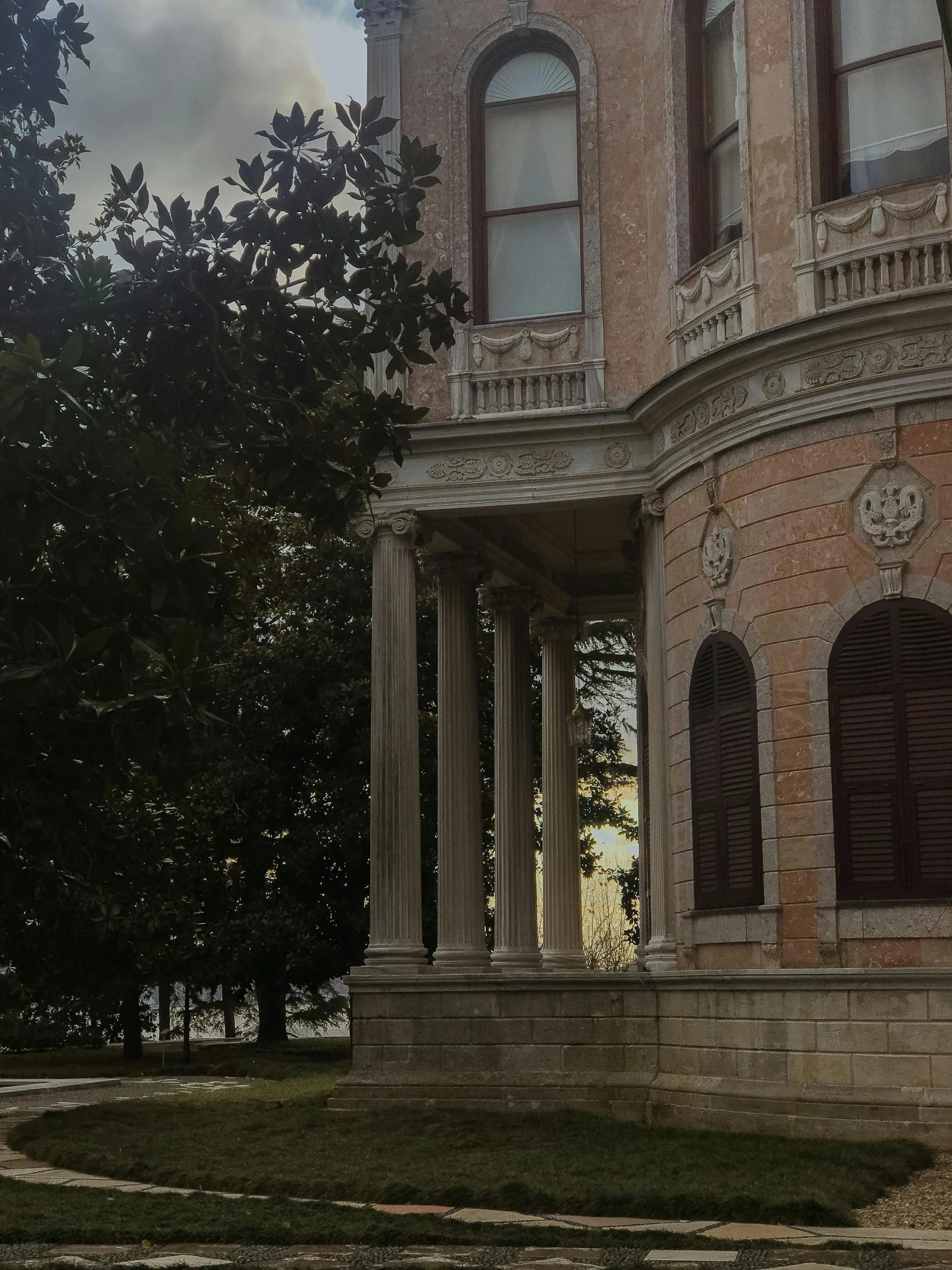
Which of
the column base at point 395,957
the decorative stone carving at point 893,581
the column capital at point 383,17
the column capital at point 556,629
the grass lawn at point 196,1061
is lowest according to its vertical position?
the grass lawn at point 196,1061

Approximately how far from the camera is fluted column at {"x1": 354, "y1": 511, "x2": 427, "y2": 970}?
21109mm

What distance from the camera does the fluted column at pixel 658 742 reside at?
19.4 meters

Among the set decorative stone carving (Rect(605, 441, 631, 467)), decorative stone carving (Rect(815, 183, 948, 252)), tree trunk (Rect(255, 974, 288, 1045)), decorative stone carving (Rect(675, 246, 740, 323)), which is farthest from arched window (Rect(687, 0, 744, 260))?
tree trunk (Rect(255, 974, 288, 1045))

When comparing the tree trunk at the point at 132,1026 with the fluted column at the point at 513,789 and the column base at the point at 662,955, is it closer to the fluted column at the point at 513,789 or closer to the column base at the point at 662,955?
the fluted column at the point at 513,789

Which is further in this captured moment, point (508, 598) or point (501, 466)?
point (508, 598)

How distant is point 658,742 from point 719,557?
8.41 feet

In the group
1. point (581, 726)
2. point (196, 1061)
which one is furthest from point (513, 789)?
point (196, 1061)

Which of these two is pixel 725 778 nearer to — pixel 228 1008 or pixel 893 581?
pixel 893 581

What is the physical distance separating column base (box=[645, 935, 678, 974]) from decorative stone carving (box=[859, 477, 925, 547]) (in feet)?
16.6

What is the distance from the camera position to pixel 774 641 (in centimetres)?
1761

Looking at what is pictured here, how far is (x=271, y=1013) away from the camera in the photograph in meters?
36.6

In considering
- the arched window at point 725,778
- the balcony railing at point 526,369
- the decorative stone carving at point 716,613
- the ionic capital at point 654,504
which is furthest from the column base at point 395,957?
the balcony railing at point 526,369

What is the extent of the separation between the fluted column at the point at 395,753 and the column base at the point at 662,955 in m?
3.11

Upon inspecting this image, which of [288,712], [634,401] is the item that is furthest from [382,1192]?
[288,712]
